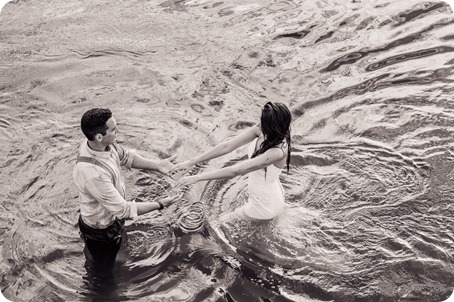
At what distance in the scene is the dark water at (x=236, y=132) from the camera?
20.6ft

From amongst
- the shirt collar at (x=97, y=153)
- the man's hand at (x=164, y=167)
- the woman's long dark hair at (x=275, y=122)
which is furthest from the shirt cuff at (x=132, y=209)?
the woman's long dark hair at (x=275, y=122)

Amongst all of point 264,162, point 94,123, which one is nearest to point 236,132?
point 264,162

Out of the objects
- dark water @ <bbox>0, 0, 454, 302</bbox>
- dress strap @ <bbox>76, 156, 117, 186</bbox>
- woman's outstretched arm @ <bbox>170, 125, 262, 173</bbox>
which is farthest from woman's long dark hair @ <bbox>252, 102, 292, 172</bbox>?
dress strap @ <bbox>76, 156, 117, 186</bbox>

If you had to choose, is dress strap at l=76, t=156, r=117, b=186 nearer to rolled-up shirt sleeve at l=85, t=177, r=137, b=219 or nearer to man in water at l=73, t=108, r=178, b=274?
man in water at l=73, t=108, r=178, b=274

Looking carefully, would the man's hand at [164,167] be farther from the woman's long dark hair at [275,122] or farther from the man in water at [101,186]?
the woman's long dark hair at [275,122]

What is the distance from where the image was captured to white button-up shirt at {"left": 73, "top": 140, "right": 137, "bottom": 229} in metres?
5.37

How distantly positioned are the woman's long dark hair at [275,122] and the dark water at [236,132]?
3.45 feet

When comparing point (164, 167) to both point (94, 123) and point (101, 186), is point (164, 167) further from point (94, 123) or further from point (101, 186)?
point (94, 123)

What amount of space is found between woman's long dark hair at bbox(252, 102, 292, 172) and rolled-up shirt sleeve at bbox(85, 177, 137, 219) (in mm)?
1404

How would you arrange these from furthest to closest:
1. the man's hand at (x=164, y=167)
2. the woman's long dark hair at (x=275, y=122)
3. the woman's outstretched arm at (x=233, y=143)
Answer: the man's hand at (x=164, y=167)
the woman's outstretched arm at (x=233, y=143)
the woman's long dark hair at (x=275, y=122)

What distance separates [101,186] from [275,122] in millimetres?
1642

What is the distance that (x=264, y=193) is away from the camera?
6.08 metres

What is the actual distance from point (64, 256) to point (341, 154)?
3.55 meters

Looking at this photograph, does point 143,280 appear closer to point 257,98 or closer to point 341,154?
point 341,154
